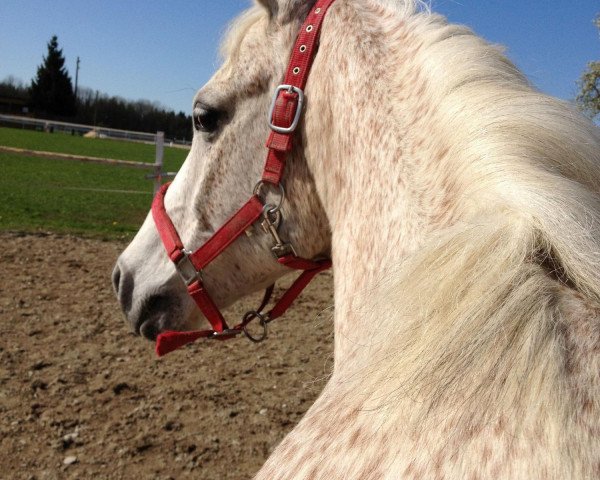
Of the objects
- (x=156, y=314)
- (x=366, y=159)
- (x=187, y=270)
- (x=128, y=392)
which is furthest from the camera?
(x=128, y=392)

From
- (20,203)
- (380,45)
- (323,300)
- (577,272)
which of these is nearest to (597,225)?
(577,272)

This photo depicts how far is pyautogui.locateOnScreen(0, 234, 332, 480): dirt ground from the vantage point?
3.25 m

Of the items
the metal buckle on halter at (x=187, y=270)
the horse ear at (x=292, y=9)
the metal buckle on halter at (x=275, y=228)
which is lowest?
the metal buckle on halter at (x=187, y=270)

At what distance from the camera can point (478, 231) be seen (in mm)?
804

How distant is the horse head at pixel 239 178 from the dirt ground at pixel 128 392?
0.81 metres

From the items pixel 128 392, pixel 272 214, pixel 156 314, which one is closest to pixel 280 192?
pixel 272 214

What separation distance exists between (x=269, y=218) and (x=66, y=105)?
202ft

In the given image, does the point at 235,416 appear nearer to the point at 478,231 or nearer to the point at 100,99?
the point at 478,231

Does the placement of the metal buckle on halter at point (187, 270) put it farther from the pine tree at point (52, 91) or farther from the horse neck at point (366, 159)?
the pine tree at point (52, 91)

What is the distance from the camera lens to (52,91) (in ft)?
180

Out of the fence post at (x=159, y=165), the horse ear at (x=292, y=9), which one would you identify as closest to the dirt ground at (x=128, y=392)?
the horse ear at (x=292, y=9)

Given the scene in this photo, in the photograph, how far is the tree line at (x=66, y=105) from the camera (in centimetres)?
5438

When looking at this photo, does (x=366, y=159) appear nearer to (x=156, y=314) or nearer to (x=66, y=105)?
(x=156, y=314)

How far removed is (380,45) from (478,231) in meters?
0.79
